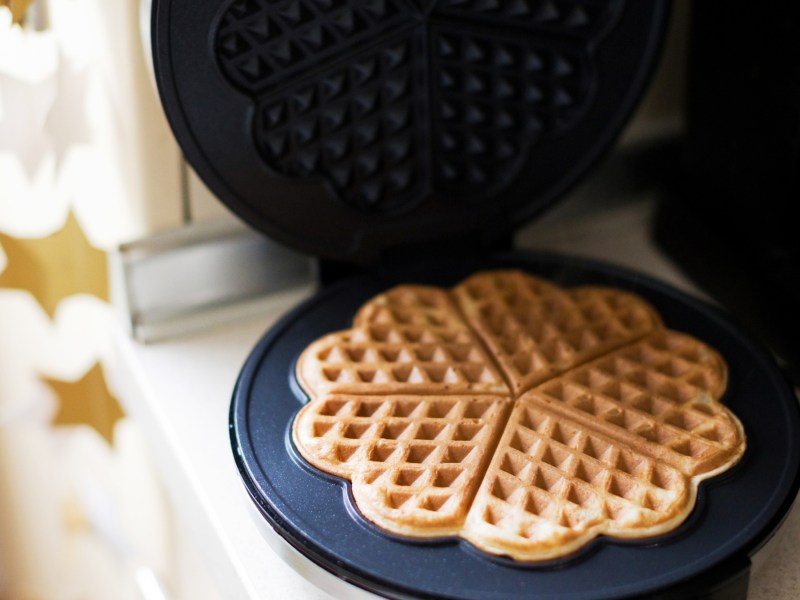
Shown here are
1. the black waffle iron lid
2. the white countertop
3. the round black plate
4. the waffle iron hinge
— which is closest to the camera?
the round black plate

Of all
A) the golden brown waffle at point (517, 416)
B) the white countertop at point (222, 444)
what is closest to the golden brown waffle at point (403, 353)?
the golden brown waffle at point (517, 416)

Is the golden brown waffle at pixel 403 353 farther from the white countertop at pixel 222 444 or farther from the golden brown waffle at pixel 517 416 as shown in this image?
the white countertop at pixel 222 444

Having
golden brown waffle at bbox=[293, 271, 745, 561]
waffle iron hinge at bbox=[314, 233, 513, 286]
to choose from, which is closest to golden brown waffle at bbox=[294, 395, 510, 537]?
golden brown waffle at bbox=[293, 271, 745, 561]

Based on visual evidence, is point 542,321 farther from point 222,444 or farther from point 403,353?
point 222,444

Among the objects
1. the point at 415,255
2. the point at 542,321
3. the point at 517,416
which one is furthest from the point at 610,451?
the point at 415,255

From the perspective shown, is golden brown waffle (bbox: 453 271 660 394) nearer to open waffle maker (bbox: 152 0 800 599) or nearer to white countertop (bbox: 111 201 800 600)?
open waffle maker (bbox: 152 0 800 599)

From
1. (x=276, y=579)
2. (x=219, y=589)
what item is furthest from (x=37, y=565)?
(x=276, y=579)

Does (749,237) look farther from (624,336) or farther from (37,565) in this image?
(37,565)
